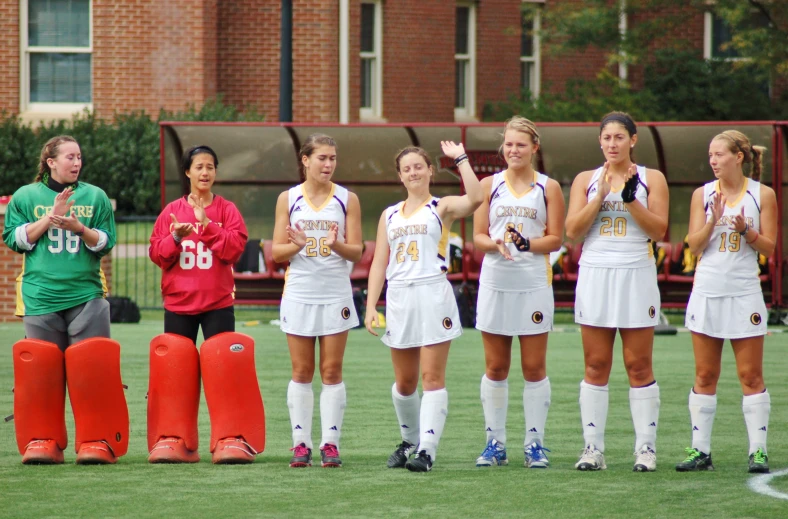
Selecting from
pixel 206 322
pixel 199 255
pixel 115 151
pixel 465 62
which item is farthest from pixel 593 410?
pixel 465 62

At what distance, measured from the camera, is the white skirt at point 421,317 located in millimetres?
7039

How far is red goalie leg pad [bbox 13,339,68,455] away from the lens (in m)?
7.43

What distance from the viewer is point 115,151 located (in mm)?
21766

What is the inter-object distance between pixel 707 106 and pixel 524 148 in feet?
64.1

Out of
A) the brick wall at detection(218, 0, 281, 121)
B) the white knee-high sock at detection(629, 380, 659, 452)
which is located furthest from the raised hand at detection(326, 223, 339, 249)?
the brick wall at detection(218, 0, 281, 121)

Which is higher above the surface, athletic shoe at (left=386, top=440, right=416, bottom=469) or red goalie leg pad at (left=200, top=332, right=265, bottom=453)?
red goalie leg pad at (left=200, top=332, right=265, bottom=453)

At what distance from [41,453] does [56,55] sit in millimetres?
16438

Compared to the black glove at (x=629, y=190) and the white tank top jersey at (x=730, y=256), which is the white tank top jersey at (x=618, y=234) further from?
the white tank top jersey at (x=730, y=256)

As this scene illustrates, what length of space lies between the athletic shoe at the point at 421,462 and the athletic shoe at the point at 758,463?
5.66 ft

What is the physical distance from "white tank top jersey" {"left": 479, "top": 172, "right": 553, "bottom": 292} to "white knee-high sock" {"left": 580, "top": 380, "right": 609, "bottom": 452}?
24.5 inches

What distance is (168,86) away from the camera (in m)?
22.4

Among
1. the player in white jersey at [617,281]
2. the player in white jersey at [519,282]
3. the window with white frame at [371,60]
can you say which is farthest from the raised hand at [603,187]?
the window with white frame at [371,60]

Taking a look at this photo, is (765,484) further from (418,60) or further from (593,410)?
(418,60)

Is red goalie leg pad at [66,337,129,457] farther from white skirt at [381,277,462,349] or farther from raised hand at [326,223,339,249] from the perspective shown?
white skirt at [381,277,462,349]
